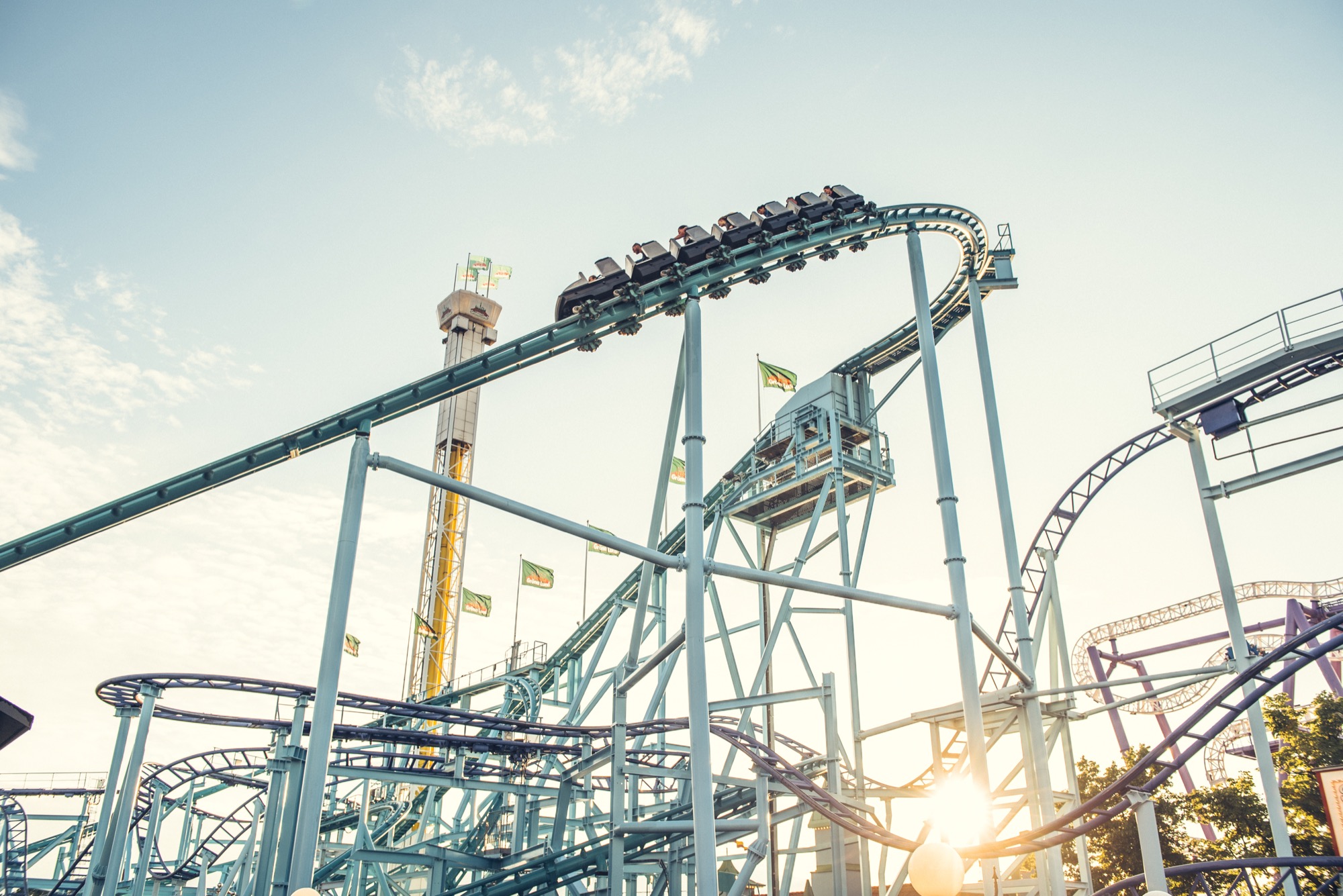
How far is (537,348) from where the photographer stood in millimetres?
13289

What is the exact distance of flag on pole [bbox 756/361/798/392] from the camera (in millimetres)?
22938

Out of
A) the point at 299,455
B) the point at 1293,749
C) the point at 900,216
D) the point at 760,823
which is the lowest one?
the point at 760,823

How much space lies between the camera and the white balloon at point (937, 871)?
894 centimetres

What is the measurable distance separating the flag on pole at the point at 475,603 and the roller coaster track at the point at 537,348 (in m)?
21.1

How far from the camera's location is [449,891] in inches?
618

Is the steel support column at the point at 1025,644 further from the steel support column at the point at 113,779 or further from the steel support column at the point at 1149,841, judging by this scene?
the steel support column at the point at 113,779

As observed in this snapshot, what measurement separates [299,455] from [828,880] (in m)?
10.3

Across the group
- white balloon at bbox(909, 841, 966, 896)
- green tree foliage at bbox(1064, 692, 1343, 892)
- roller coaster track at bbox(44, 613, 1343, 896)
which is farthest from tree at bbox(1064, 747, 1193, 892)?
white balloon at bbox(909, 841, 966, 896)

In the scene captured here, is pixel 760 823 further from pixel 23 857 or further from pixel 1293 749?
pixel 23 857

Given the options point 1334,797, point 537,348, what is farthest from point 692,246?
point 1334,797

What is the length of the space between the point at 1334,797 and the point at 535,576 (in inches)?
986

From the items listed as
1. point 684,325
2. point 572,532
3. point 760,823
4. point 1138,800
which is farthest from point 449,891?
point 1138,800

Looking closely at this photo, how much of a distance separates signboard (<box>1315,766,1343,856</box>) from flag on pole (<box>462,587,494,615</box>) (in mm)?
27042

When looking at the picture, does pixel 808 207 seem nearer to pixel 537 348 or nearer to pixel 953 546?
pixel 537 348
